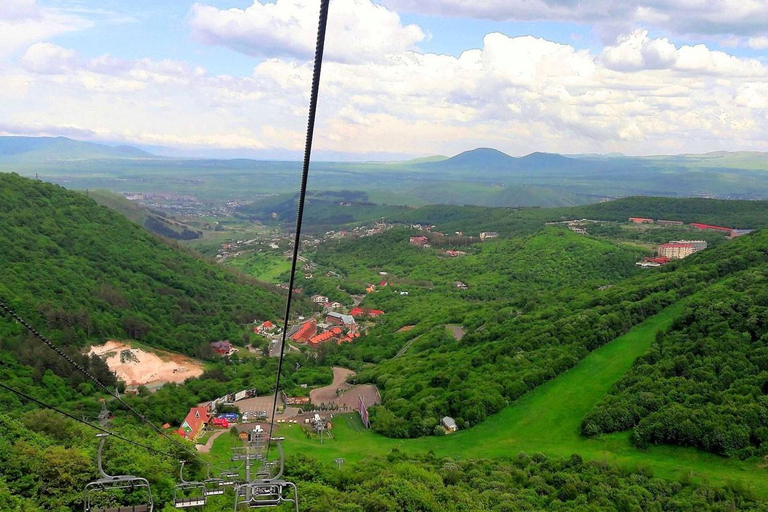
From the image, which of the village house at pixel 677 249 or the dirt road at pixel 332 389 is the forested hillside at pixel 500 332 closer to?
the dirt road at pixel 332 389

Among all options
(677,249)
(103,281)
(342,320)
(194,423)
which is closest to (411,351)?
(342,320)

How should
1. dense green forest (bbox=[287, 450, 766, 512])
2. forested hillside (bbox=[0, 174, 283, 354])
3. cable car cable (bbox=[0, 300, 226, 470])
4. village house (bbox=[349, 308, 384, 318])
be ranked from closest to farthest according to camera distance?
cable car cable (bbox=[0, 300, 226, 470]) → dense green forest (bbox=[287, 450, 766, 512]) → forested hillside (bbox=[0, 174, 283, 354]) → village house (bbox=[349, 308, 384, 318])

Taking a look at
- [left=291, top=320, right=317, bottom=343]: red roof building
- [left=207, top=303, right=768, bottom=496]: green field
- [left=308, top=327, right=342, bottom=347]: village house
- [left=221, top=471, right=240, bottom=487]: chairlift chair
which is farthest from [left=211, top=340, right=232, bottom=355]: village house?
[left=221, top=471, right=240, bottom=487]: chairlift chair

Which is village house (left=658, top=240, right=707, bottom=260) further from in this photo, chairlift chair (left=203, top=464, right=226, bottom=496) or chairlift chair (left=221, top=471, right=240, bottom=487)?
chairlift chair (left=221, top=471, right=240, bottom=487)

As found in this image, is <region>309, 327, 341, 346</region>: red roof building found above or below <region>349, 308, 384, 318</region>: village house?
below

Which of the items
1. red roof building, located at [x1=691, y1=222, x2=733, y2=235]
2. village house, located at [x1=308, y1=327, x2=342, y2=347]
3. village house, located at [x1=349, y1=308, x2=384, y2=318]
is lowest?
village house, located at [x1=308, y1=327, x2=342, y2=347]

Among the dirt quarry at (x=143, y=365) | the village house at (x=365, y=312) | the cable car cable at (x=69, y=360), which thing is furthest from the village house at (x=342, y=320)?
the cable car cable at (x=69, y=360)

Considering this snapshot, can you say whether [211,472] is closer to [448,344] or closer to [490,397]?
[490,397]
